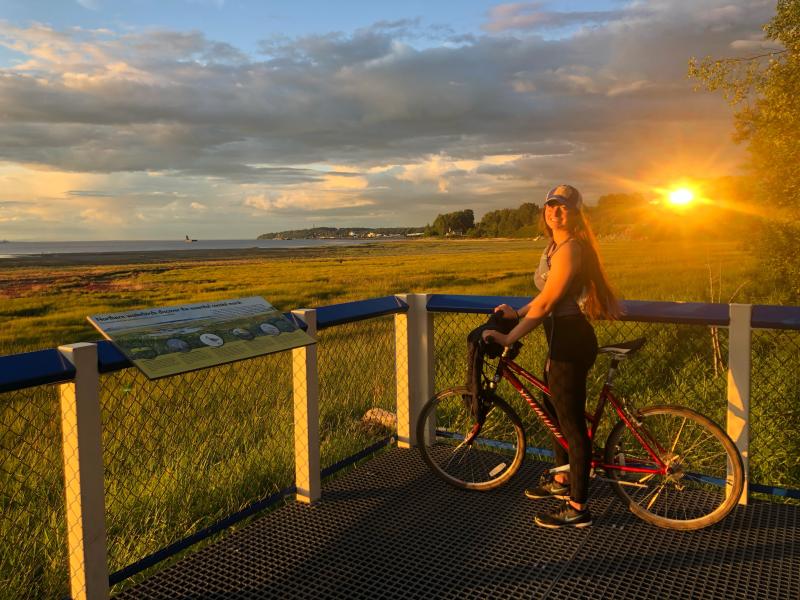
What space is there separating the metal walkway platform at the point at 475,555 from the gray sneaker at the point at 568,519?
49mm

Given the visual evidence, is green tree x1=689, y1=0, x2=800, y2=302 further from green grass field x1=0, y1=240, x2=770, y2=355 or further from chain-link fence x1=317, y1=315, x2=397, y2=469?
chain-link fence x1=317, y1=315, x2=397, y2=469

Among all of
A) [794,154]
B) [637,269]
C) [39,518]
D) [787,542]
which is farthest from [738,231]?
[39,518]

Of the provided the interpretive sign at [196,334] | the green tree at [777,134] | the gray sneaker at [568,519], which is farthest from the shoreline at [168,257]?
the gray sneaker at [568,519]

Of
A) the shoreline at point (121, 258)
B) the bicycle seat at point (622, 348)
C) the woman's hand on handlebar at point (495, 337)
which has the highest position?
the woman's hand on handlebar at point (495, 337)

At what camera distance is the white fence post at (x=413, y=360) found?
5.21 meters

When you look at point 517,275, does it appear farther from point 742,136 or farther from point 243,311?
point 243,311

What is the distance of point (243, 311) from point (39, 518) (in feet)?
7.94

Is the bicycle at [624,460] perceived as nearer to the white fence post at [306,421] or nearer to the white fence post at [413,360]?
the white fence post at [413,360]

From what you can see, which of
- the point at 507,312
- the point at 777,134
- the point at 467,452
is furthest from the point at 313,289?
the point at 507,312

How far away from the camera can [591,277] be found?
12.0ft

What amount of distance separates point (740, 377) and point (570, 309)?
1247mm

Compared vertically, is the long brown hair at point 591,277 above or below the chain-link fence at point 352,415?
above

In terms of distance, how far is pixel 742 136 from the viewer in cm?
1855

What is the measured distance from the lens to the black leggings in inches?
144
